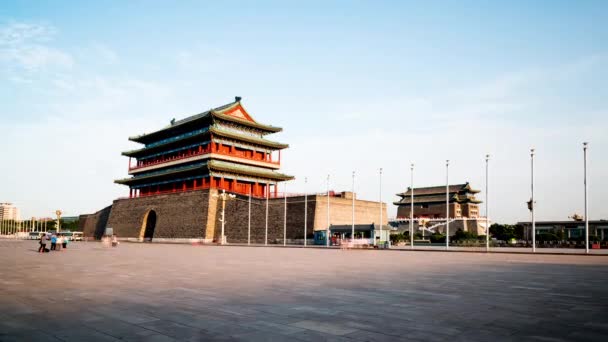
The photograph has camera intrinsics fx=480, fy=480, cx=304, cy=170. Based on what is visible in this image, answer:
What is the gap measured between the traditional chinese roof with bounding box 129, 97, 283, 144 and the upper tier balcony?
3.32 meters

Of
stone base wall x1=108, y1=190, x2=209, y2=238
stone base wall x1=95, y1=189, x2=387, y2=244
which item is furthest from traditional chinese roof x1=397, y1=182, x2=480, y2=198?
stone base wall x1=108, y1=190, x2=209, y2=238

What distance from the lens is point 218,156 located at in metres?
59.8

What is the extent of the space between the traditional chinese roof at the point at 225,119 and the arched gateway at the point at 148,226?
11.7 m

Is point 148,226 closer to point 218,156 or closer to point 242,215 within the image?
point 218,156

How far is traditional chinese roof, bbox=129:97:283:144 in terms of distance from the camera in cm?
6079

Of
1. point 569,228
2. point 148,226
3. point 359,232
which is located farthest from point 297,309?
point 569,228

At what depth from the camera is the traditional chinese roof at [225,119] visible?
60.8m

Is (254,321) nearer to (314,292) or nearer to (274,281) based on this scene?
(314,292)

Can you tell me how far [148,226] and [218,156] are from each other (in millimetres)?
16653

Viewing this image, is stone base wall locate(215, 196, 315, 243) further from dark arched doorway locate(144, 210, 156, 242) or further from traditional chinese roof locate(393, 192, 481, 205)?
traditional chinese roof locate(393, 192, 481, 205)

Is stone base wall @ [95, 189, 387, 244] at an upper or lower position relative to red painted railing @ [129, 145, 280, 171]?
lower

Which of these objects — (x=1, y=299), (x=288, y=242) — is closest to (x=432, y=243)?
(x=288, y=242)

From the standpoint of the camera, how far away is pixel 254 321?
23.6 ft

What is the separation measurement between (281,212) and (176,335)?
48.2m
